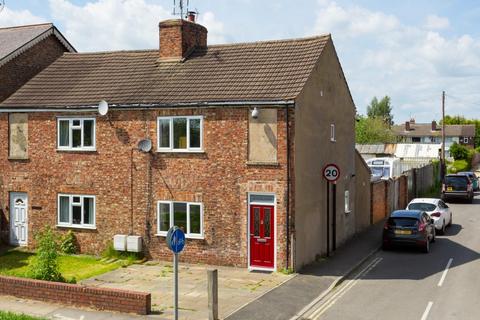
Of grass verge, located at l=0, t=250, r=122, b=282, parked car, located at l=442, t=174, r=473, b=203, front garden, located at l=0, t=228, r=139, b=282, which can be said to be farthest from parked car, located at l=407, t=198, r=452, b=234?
grass verge, located at l=0, t=250, r=122, b=282

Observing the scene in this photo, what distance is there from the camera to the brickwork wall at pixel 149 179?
17969mm

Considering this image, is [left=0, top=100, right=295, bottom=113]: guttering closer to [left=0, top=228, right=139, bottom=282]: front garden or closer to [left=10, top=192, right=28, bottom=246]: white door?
[left=10, top=192, right=28, bottom=246]: white door

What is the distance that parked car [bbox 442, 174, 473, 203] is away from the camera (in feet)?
117

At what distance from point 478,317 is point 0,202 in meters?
17.5

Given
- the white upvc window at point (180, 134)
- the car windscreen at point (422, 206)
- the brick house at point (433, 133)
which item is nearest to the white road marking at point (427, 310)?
the white upvc window at point (180, 134)

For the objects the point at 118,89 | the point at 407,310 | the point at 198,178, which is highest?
the point at 118,89

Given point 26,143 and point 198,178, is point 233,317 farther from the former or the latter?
point 26,143

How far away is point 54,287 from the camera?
1432 cm

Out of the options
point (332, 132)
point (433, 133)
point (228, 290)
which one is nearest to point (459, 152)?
point (433, 133)

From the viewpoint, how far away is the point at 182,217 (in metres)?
19.0

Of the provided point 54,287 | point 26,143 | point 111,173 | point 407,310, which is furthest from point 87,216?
point 407,310

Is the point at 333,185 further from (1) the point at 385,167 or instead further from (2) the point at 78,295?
(1) the point at 385,167

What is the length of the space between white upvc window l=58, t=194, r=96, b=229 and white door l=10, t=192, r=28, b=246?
163cm

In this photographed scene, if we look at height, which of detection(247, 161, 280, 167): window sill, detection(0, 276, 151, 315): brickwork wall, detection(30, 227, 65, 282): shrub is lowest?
detection(0, 276, 151, 315): brickwork wall
